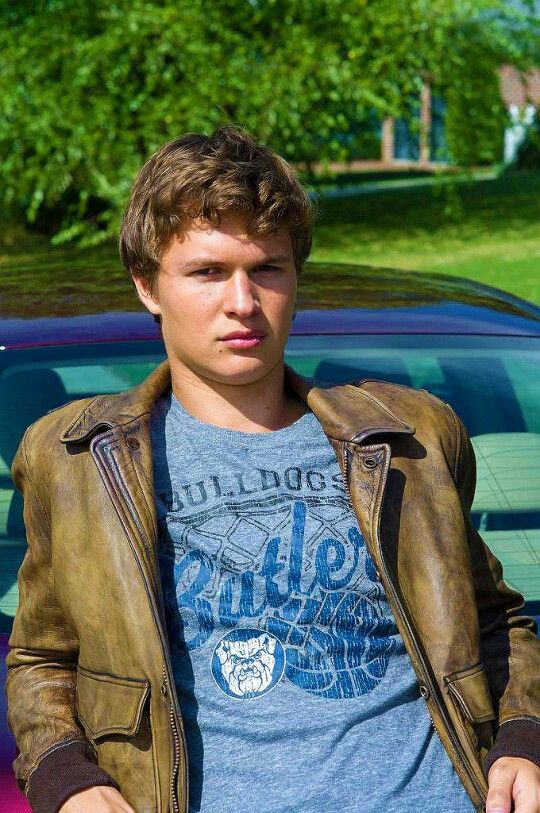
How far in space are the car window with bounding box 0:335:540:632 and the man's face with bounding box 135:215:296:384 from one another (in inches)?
30.5

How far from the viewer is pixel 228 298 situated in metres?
2.04

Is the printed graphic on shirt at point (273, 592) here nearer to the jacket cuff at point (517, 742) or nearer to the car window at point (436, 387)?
the jacket cuff at point (517, 742)

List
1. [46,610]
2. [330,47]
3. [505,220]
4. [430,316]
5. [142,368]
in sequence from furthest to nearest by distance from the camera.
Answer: [505,220] → [330,47] → [430,316] → [142,368] → [46,610]

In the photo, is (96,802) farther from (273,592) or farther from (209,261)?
(209,261)

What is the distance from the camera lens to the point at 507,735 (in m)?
1.98

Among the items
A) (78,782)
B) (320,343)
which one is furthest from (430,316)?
(78,782)

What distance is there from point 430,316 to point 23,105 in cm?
1285

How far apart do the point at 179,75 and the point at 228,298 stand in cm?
1395

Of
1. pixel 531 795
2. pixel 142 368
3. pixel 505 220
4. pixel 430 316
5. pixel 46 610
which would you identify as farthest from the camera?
pixel 505 220

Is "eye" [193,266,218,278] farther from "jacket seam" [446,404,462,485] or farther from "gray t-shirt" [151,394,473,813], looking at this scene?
"jacket seam" [446,404,462,485]

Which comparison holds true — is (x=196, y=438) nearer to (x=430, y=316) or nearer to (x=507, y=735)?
(x=507, y=735)

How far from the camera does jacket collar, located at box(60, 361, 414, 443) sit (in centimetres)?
203

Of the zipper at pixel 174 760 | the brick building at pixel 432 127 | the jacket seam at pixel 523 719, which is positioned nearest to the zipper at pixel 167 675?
the zipper at pixel 174 760

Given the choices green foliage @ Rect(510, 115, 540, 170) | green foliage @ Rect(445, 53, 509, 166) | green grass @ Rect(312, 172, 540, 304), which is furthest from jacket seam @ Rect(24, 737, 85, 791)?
green foliage @ Rect(510, 115, 540, 170)
